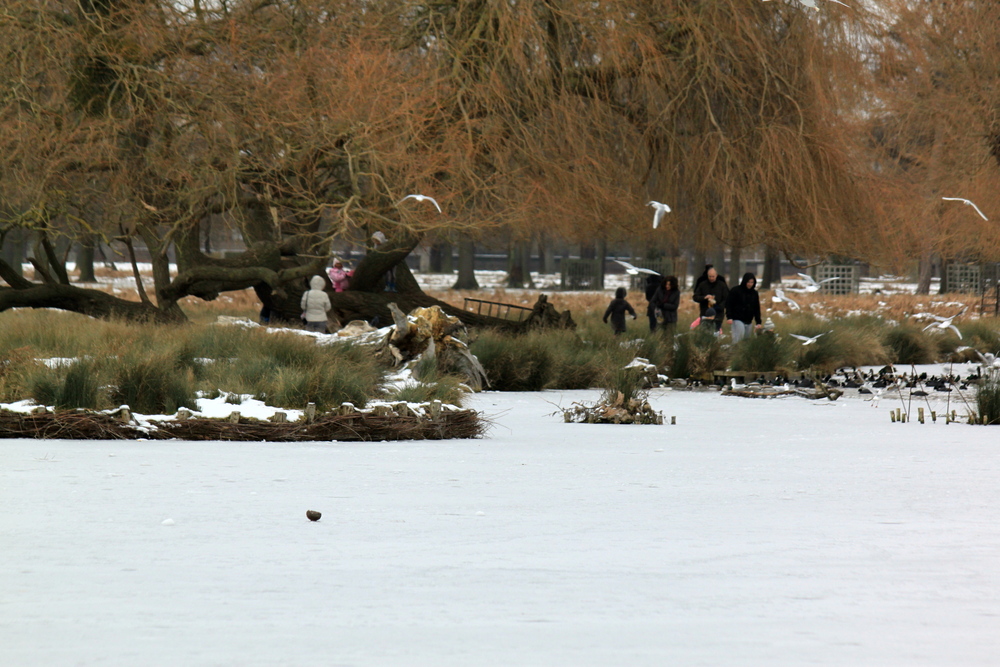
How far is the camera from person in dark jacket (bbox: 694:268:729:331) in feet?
71.2

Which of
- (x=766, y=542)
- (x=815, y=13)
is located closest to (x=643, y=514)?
(x=766, y=542)

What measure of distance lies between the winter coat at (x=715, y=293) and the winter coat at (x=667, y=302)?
56 centimetres

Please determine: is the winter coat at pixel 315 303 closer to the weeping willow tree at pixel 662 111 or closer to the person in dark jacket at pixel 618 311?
the weeping willow tree at pixel 662 111

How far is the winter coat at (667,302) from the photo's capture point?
21.2 meters

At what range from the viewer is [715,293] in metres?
22.0

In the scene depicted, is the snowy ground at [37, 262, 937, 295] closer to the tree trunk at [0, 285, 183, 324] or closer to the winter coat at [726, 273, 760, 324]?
the tree trunk at [0, 285, 183, 324]

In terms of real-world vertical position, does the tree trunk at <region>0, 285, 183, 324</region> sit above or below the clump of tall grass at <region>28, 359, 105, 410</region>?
above

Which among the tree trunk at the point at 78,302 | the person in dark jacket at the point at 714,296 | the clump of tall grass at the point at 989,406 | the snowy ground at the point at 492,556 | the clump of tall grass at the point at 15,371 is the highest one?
the person in dark jacket at the point at 714,296

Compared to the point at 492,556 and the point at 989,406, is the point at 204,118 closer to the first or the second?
the point at 989,406

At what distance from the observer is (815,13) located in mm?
19766

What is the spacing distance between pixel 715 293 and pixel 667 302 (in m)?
1.13

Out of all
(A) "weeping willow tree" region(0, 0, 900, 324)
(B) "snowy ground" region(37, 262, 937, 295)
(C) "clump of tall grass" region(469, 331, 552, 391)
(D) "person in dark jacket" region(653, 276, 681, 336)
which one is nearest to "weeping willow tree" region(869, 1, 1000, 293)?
(A) "weeping willow tree" region(0, 0, 900, 324)

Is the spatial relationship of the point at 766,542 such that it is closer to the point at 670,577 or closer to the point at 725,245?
the point at 670,577

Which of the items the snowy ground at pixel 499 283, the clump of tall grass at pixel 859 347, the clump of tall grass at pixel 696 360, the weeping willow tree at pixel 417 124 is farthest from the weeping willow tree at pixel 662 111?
the snowy ground at pixel 499 283
